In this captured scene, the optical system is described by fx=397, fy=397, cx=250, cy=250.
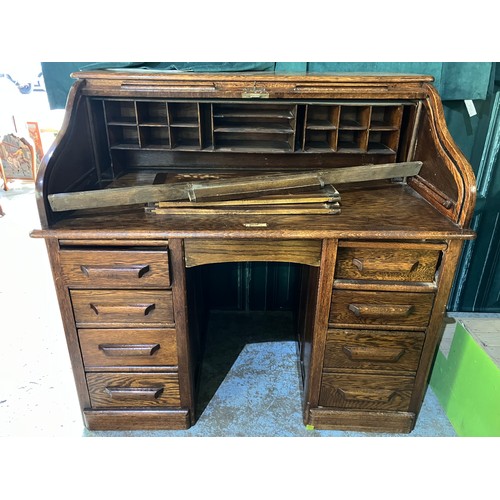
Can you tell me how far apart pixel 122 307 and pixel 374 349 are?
1030mm

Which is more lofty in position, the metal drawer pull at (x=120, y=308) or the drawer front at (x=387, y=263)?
the drawer front at (x=387, y=263)

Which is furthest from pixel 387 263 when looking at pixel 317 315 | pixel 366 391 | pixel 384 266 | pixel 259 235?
pixel 366 391

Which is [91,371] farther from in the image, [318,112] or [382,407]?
[318,112]

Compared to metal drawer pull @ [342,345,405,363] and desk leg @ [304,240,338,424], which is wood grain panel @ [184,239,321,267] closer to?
desk leg @ [304,240,338,424]

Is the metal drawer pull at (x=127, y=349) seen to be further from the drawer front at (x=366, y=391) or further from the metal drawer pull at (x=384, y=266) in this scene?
the metal drawer pull at (x=384, y=266)

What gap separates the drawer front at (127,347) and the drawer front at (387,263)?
74 cm

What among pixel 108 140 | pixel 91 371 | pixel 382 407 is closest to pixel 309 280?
pixel 382 407

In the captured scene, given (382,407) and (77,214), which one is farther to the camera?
(382,407)

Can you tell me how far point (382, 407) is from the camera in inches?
69.8

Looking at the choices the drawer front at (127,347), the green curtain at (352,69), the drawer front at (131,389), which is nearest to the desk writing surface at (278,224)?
the drawer front at (127,347)

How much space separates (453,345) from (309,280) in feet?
2.52

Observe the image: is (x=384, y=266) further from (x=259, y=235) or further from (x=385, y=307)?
(x=259, y=235)

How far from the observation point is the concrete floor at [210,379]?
1.83 m

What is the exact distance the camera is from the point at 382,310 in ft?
5.10
